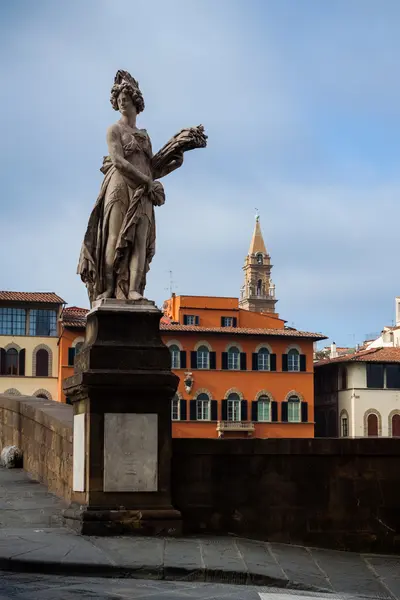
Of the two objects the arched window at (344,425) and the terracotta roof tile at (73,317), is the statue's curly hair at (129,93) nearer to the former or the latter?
the terracotta roof tile at (73,317)

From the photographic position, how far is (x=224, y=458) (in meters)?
9.26

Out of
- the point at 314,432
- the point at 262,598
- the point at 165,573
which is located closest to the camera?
the point at 262,598

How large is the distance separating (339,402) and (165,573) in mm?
74004

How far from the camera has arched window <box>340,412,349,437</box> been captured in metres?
78.9

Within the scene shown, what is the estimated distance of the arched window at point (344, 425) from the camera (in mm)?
78938

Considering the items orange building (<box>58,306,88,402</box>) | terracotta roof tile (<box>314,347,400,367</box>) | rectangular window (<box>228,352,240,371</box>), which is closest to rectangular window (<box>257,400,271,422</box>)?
rectangular window (<box>228,352,240,371</box>)

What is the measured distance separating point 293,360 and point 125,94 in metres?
69.0

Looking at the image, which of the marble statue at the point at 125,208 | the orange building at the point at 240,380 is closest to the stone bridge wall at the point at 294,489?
the marble statue at the point at 125,208

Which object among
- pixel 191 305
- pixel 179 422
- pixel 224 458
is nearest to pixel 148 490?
pixel 224 458

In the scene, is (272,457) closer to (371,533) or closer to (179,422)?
(371,533)

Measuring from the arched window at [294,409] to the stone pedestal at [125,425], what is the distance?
223 feet

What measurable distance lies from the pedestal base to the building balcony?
64990mm

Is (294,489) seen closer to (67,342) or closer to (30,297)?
(67,342)

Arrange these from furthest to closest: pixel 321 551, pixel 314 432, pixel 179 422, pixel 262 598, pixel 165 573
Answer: pixel 314 432 → pixel 179 422 → pixel 321 551 → pixel 165 573 → pixel 262 598
